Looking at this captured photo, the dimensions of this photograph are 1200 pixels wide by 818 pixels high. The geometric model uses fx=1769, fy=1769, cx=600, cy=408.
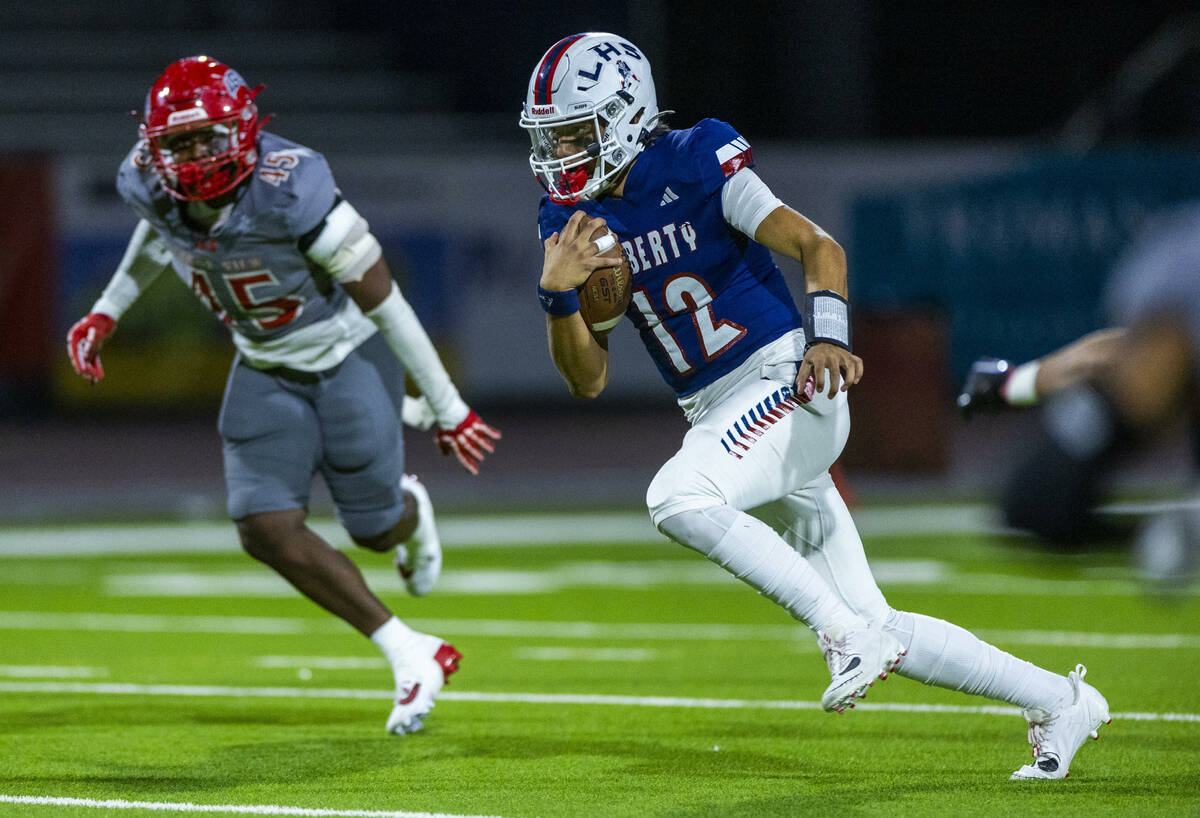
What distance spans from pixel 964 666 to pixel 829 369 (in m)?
0.81

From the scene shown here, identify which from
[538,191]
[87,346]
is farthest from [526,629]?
[538,191]

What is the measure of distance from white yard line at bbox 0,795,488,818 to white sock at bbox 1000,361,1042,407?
1.58 m

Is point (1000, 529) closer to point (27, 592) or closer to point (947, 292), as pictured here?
point (27, 592)

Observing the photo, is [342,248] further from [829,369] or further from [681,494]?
[829,369]

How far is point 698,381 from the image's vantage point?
445 centimetres

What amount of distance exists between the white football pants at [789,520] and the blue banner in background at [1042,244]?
483 inches

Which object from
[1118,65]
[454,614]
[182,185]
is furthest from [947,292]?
[182,185]

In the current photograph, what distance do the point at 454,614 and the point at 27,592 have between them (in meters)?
2.41

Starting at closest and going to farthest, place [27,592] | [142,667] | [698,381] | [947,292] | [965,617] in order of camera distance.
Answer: [698,381] < [142,667] < [965,617] < [27,592] < [947,292]

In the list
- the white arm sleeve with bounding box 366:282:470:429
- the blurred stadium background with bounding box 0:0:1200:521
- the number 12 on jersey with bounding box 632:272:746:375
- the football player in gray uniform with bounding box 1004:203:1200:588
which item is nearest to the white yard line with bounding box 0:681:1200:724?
the white arm sleeve with bounding box 366:282:470:429

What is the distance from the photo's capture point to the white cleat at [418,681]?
17.0 ft

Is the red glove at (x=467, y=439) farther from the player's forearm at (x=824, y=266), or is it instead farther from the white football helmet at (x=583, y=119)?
the player's forearm at (x=824, y=266)

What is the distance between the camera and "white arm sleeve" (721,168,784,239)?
4266 mm

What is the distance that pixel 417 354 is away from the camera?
17.4 ft
